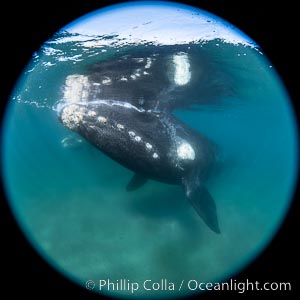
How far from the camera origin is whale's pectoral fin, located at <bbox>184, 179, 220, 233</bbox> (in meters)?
8.87

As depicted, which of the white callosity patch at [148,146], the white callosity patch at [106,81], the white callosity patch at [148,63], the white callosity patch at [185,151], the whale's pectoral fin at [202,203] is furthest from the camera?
the white callosity patch at [106,81]

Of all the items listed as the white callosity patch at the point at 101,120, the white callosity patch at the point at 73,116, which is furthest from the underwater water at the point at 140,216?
the white callosity patch at the point at 101,120

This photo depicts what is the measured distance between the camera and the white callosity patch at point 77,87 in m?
11.8

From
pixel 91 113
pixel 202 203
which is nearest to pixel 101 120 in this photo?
pixel 91 113

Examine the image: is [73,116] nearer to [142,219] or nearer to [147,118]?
[147,118]

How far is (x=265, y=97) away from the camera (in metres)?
20.5

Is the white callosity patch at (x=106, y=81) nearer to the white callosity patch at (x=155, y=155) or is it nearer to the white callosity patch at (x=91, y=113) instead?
the white callosity patch at (x=91, y=113)

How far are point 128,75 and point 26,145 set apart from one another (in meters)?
50.6

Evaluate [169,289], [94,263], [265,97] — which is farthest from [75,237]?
[265,97]

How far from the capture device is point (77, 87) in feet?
41.1

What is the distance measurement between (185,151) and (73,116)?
150 inches

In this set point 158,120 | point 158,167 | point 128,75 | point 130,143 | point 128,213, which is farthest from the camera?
point 128,213

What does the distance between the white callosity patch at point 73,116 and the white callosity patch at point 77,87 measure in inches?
124

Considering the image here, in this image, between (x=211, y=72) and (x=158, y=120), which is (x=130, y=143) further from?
(x=211, y=72)
